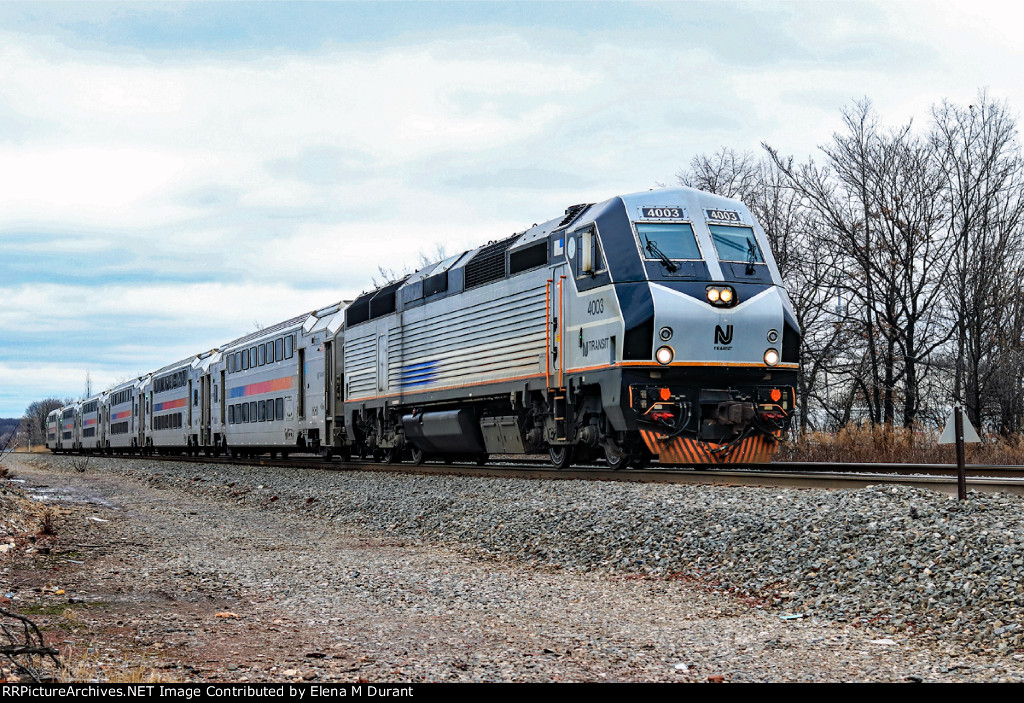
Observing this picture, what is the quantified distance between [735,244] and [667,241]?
3.74 ft

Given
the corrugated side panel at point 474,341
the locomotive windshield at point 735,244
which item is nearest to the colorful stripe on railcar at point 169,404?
the corrugated side panel at point 474,341

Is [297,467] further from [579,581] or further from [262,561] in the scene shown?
[579,581]

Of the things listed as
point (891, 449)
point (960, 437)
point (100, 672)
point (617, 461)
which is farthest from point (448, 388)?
point (100, 672)

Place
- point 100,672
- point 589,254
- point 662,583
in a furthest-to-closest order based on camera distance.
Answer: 1. point 589,254
2. point 662,583
3. point 100,672

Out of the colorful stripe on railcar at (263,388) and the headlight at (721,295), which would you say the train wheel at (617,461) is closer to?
the headlight at (721,295)

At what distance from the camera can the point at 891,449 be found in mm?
18688

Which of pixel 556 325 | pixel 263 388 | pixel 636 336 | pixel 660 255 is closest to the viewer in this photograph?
pixel 636 336

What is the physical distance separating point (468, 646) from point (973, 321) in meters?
24.0

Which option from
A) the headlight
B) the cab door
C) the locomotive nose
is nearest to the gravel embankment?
the cab door

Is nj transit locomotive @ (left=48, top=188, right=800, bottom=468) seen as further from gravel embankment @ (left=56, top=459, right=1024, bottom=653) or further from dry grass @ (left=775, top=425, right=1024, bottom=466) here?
dry grass @ (left=775, top=425, right=1024, bottom=466)

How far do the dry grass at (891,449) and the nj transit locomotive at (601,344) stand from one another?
15.7ft

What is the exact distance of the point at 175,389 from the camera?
1665 inches

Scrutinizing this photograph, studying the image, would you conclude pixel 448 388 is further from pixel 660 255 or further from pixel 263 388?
pixel 263 388
